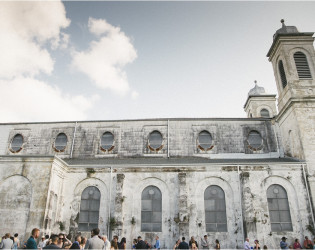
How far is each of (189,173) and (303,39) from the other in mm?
16631

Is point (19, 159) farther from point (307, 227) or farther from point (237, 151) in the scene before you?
point (307, 227)

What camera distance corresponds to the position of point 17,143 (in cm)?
2634

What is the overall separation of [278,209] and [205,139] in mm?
8498

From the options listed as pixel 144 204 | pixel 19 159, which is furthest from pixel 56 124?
pixel 144 204

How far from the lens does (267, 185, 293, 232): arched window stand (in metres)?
18.6

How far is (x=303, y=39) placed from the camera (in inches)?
961

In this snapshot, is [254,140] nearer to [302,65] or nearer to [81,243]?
[302,65]

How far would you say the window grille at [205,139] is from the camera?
24.3 metres

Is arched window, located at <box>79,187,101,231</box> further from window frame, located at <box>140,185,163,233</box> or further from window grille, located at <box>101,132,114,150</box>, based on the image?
window grille, located at <box>101,132,114,150</box>

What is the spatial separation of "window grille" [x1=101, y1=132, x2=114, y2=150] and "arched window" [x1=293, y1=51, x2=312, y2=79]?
18.1m

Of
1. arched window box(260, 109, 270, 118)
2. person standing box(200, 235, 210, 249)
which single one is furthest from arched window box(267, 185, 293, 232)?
arched window box(260, 109, 270, 118)

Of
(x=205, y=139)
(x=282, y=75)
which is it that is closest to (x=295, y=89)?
(x=282, y=75)

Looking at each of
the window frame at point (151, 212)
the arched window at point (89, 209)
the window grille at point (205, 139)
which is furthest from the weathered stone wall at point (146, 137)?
the window frame at point (151, 212)

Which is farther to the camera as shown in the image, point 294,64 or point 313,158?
point 294,64
